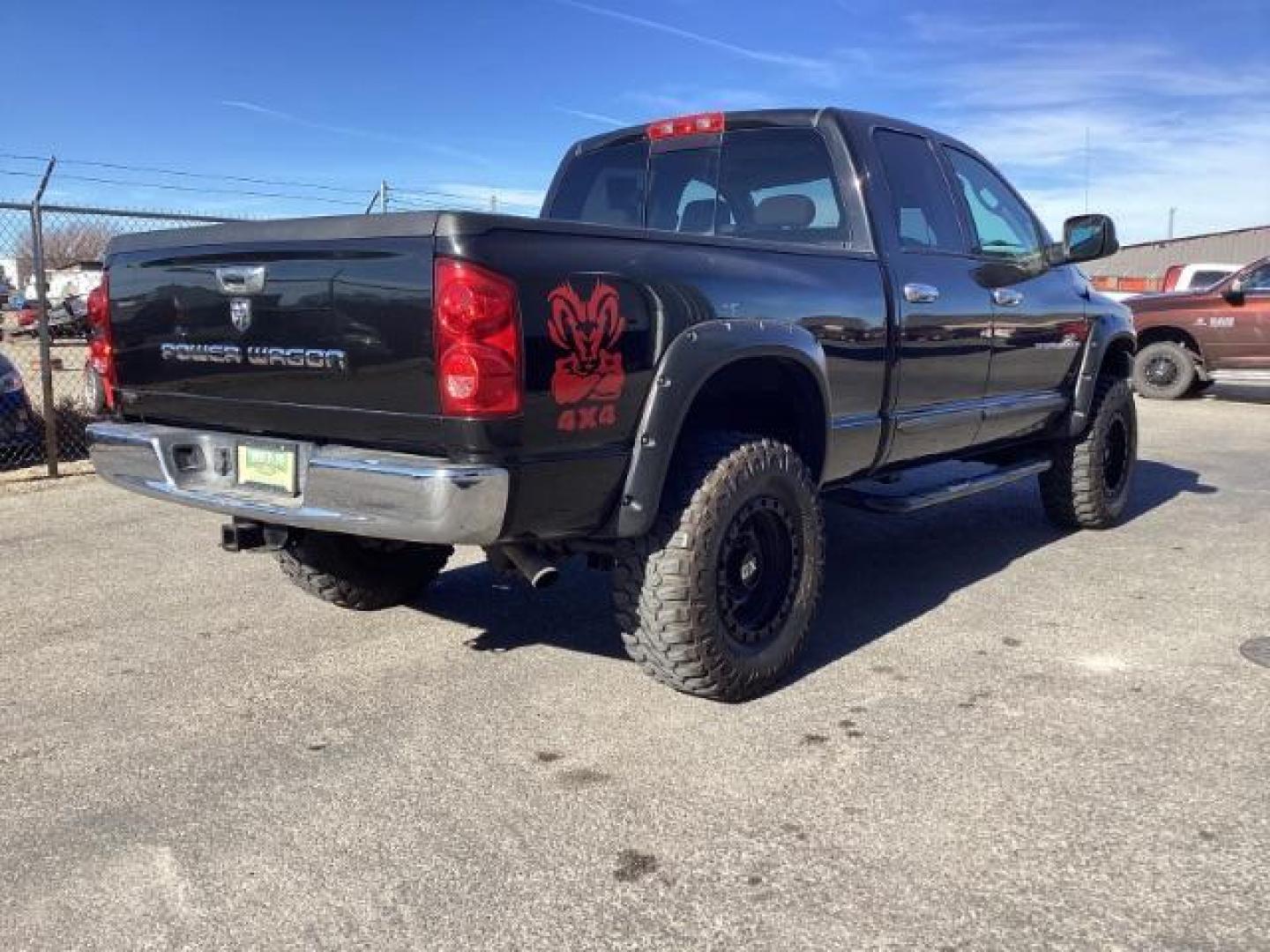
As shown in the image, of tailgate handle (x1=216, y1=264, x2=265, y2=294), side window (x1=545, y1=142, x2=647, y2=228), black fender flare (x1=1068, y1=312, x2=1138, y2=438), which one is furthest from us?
black fender flare (x1=1068, y1=312, x2=1138, y2=438)

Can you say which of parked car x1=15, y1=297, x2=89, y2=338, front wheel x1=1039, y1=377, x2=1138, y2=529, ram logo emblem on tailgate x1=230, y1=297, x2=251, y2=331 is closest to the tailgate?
ram logo emblem on tailgate x1=230, y1=297, x2=251, y2=331

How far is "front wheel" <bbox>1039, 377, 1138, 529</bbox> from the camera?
5.90m

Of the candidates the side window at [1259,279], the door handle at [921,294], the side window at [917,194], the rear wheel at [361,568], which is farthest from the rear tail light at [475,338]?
the side window at [1259,279]

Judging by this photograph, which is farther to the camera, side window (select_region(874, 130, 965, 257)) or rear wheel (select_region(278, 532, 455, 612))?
side window (select_region(874, 130, 965, 257))

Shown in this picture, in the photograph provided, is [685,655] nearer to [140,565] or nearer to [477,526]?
[477,526]

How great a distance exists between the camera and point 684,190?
4816mm

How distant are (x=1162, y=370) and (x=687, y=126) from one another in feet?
36.6

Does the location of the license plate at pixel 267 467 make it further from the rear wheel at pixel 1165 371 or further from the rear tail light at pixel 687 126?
the rear wheel at pixel 1165 371

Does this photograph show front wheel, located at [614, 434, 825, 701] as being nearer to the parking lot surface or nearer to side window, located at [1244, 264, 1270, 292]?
the parking lot surface

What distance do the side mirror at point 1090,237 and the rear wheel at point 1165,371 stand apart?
354 inches

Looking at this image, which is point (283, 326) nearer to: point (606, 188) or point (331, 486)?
point (331, 486)

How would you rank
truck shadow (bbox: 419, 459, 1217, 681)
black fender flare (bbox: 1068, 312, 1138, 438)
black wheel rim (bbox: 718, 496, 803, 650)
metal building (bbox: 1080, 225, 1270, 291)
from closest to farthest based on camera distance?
black wheel rim (bbox: 718, 496, 803, 650) < truck shadow (bbox: 419, 459, 1217, 681) < black fender flare (bbox: 1068, 312, 1138, 438) < metal building (bbox: 1080, 225, 1270, 291)

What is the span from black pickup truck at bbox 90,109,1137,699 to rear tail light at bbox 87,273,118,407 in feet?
0.06

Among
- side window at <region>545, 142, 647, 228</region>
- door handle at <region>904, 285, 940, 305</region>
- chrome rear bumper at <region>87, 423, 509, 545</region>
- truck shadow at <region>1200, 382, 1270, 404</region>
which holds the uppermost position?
side window at <region>545, 142, 647, 228</region>
